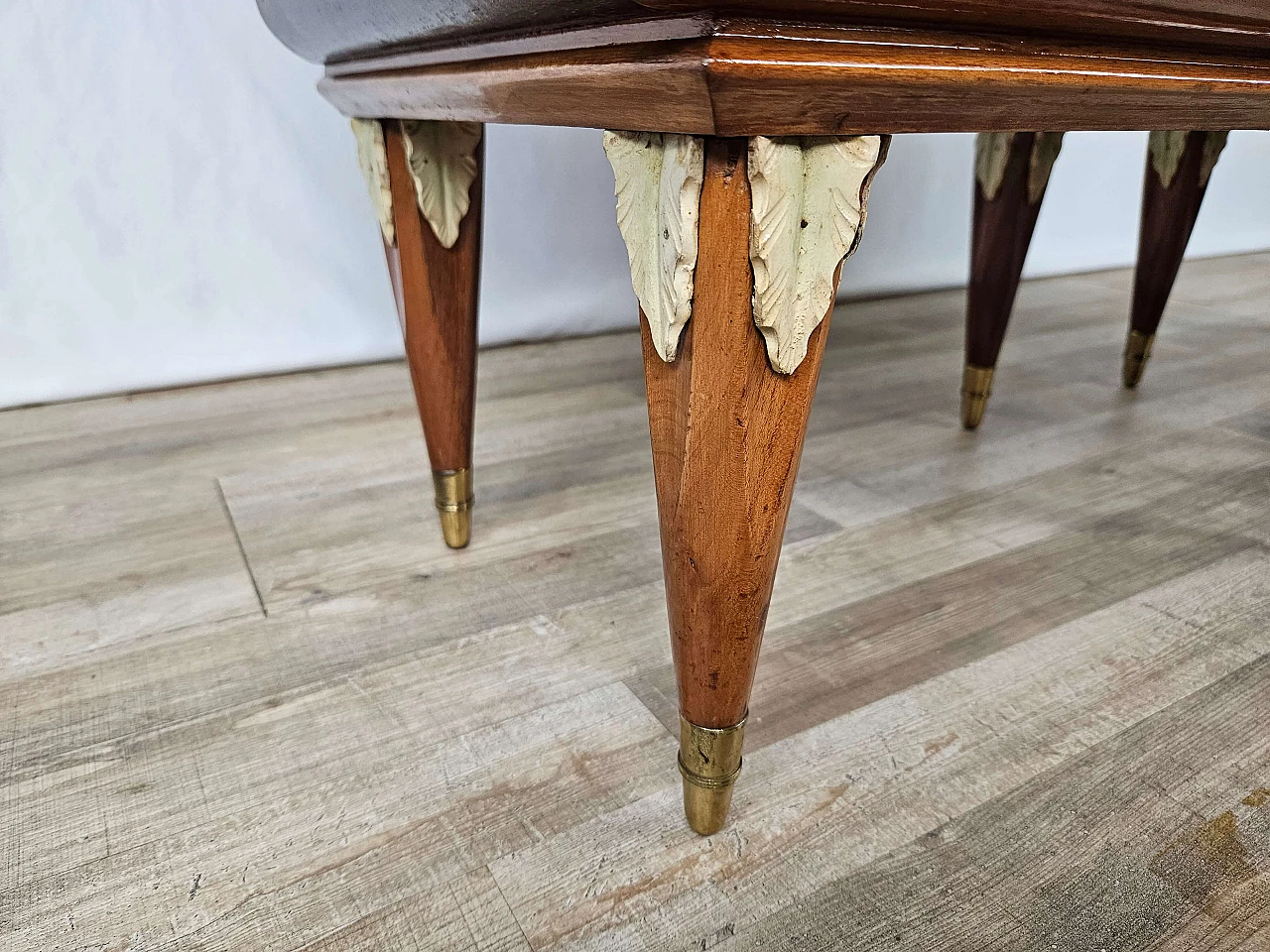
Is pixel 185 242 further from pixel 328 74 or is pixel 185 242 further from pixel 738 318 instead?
pixel 738 318

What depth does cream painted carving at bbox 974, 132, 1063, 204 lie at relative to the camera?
38.4 inches

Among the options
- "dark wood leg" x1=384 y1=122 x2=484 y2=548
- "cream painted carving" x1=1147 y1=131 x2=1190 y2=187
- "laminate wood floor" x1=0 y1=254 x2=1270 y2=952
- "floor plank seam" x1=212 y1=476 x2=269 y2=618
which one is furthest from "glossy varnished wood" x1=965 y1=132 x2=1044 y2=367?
"floor plank seam" x1=212 y1=476 x2=269 y2=618

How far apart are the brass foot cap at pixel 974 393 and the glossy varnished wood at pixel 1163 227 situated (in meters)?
0.29

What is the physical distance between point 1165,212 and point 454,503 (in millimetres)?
973

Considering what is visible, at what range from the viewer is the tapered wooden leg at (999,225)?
0.99 meters

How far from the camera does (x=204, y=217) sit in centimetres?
140

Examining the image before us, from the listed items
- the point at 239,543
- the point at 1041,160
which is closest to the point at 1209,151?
the point at 1041,160

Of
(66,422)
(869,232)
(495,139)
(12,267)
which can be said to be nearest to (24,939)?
(66,422)

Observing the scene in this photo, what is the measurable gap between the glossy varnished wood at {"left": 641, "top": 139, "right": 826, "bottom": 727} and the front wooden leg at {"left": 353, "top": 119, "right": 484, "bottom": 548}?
372mm

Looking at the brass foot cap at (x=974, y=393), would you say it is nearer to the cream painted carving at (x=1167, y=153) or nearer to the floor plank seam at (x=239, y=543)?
the cream painted carving at (x=1167, y=153)

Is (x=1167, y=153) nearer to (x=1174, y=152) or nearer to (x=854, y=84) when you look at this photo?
(x=1174, y=152)

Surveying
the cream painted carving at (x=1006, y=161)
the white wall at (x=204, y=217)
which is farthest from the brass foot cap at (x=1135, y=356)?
the white wall at (x=204, y=217)

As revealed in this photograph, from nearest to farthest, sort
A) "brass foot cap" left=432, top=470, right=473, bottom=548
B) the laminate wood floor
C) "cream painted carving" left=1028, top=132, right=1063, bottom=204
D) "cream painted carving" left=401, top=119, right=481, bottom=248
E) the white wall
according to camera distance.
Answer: the laminate wood floor → "cream painted carving" left=401, top=119, right=481, bottom=248 → "brass foot cap" left=432, top=470, right=473, bottom=548 → "cream painted carving" left=1028, top=132, right=1063, bottom=204 → the white wall

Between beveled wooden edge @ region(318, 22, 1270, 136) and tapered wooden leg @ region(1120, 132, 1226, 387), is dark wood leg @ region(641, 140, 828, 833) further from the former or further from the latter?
tapered wooden leg @ region(1120, 132, 1226, 387)
